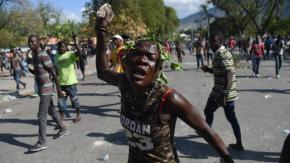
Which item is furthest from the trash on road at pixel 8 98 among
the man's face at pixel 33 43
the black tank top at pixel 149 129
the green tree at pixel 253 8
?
the green tree at pixel 253 8

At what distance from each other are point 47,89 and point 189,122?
469 cm

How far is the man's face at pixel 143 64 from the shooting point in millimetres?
2498

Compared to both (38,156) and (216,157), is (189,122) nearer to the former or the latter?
(216,157)

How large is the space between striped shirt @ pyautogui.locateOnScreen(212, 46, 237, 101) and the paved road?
0.91m

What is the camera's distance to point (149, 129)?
106 inches

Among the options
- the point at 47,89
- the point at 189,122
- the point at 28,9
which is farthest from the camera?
the point at 28,9

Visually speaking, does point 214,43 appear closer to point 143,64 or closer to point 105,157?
point 105,157

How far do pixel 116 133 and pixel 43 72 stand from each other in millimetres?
1763

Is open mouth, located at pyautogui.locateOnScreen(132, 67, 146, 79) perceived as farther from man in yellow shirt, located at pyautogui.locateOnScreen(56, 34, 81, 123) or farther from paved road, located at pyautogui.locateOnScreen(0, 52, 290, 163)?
man in yellow shirt, located at pyautogui.locateOnScreen(56, 34, 81, 123)

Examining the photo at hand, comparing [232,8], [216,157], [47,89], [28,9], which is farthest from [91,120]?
[232,8]

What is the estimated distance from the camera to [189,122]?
2.62 metres

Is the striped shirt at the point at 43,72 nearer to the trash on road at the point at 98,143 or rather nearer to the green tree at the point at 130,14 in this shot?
the trash on road at the point at 98,143

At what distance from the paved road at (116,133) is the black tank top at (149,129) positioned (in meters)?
3.18

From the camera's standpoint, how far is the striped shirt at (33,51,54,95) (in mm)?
6898
